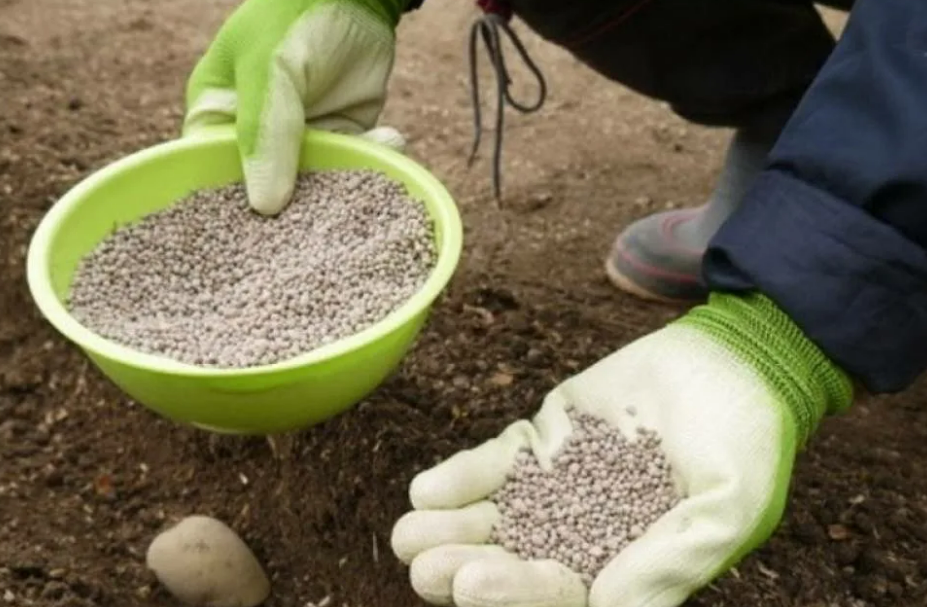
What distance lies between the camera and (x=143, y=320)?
1.15 m

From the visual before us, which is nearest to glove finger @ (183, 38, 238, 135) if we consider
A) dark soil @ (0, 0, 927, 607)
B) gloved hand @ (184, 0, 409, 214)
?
gloved hand @ (184, 0, 409, 214)

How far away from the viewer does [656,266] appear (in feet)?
5.42

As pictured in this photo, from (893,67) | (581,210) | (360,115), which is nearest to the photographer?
(893,67)

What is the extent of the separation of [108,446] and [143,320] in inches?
11.7

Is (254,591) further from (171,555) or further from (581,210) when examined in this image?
(581,210)

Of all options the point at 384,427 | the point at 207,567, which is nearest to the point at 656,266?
the point at 384,427

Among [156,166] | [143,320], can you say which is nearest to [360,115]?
[156,166]

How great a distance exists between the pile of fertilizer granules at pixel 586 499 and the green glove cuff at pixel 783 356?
0.33ft

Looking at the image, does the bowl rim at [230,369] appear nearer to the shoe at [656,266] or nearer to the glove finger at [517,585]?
the glove finger at [517,585]

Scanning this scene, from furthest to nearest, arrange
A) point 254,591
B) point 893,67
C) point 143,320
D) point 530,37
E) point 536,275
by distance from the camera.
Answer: point 530,37 → point 536,275 → point 254,591 → point 143,320 → point 893,67

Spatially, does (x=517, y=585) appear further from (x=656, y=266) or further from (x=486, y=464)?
(x=656, y=266)

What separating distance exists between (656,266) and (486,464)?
654 mm

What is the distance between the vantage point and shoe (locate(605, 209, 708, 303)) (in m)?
1.66

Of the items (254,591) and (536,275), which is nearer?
(254,591)
